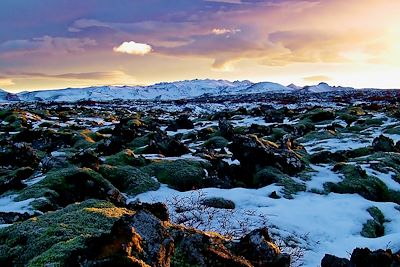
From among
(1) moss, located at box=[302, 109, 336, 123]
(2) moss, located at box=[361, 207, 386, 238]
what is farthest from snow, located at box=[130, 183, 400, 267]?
(1) moss, located at box=[302, 109, 336, 123]

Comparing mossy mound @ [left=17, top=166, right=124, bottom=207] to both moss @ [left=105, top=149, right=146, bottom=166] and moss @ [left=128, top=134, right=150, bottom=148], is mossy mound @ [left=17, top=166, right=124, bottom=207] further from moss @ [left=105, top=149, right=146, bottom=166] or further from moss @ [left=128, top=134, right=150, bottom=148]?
moss @ [left=128, top=134, right=150, bottom=148]

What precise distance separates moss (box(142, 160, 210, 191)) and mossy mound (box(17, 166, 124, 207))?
3304 millimetres

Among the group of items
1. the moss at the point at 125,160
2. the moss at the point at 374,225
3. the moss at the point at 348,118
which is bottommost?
the moss at the point at 374,225

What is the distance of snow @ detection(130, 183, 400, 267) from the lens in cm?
1255

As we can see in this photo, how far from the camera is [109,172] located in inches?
747

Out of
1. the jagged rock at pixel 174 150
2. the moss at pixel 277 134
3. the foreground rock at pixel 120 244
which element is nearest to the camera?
the foreground rock at pixel 120 244

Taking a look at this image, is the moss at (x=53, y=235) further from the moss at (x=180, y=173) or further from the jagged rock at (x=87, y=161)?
the moss at (x=180, y=173)

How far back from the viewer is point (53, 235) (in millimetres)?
8438

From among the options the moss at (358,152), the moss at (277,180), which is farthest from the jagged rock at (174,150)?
the moss at (358,152)

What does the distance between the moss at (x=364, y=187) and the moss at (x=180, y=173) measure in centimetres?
601

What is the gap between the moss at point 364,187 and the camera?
18.9 m

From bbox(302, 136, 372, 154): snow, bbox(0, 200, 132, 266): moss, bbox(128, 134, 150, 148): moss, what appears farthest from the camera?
bbox(128, 134, 150, 148): moss

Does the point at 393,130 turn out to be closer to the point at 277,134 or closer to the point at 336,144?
the point at 336,144

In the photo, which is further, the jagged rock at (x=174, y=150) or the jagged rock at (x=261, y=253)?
the jagged rock at (x=174, y=150)
